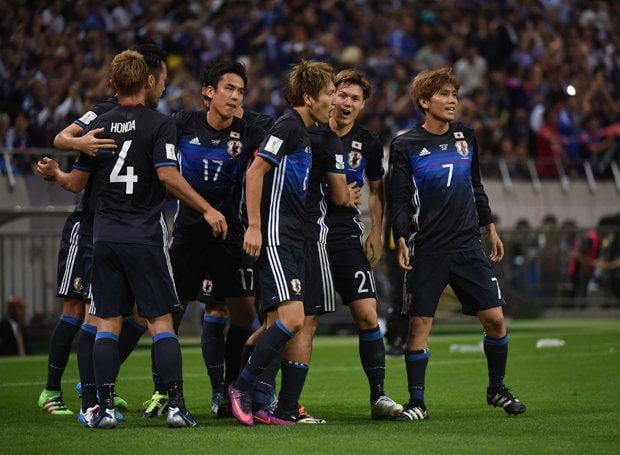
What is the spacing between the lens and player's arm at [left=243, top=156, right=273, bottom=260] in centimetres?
777

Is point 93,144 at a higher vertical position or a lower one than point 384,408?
higher

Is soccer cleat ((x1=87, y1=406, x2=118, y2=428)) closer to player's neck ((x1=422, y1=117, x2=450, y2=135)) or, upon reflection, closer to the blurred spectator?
player's neck ((x1=422, y1=117, x2=450, y2=135))

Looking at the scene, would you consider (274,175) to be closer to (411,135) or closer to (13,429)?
(411,135)

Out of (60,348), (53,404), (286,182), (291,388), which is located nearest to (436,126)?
(286,182)

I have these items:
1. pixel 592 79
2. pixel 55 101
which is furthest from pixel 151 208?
pixel 592 79

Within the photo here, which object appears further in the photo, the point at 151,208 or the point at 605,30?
the point at 605,30

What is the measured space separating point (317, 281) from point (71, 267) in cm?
215

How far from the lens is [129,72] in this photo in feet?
25.5

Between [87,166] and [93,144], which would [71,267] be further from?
[93,144]

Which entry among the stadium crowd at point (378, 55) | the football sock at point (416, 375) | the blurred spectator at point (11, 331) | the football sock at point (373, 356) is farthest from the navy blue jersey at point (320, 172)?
the stadium crowd at point (378, 55)

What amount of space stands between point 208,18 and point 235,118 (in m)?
15.2

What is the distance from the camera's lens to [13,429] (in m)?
7.87

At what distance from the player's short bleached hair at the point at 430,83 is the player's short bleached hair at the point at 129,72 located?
82.4 inches

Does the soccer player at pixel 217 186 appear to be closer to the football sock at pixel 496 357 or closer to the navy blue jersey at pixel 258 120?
the navy blue jersey at pixel 258 120
